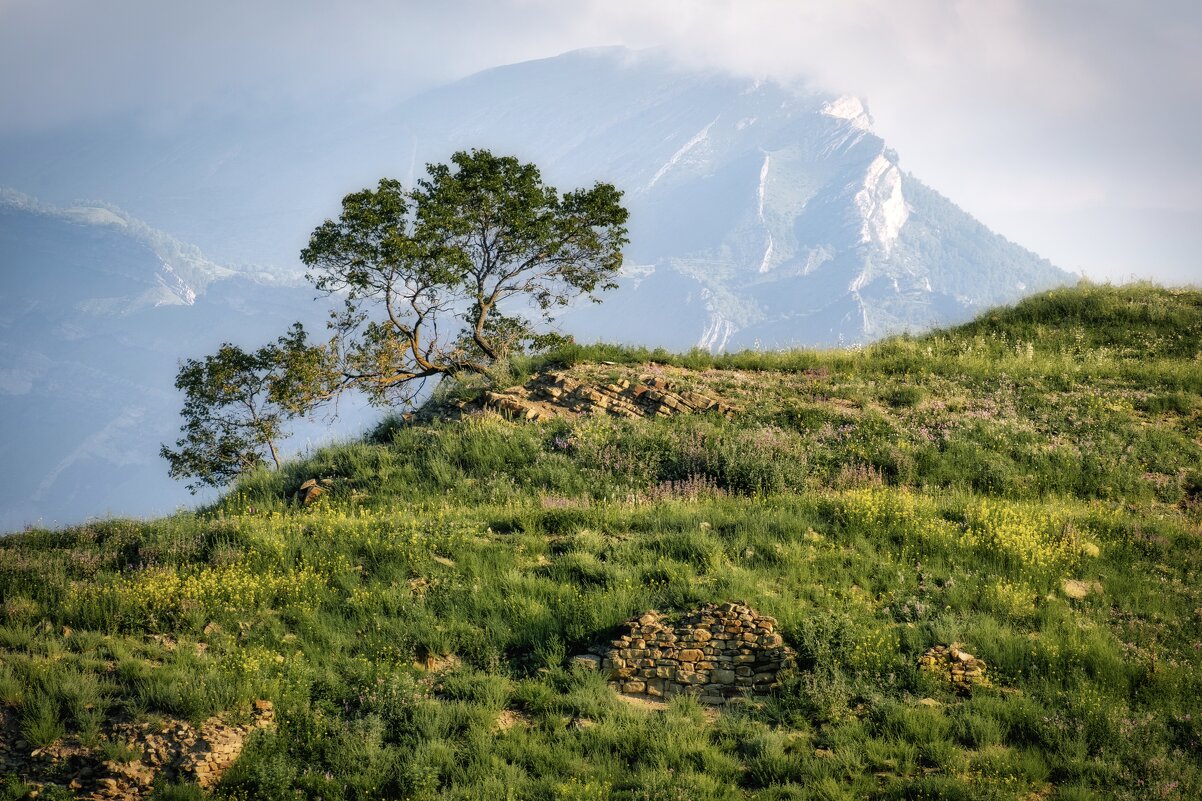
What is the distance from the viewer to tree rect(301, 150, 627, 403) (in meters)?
24.8

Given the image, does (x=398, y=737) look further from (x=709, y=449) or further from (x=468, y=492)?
(x=709, y=449)

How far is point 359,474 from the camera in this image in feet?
52.7

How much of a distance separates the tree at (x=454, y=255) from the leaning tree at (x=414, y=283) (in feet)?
0.15

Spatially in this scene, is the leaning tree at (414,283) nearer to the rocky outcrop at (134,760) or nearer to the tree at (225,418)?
the tree at (225,418)

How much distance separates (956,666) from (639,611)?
3.39 meters

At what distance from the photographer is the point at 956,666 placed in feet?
28.5

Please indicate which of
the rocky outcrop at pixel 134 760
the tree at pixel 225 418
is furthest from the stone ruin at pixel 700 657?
the tree at pixel 225 418

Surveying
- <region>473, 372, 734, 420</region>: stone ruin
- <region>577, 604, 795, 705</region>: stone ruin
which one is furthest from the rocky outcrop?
<region>473, 372, 734, 420</region>: stone ruin

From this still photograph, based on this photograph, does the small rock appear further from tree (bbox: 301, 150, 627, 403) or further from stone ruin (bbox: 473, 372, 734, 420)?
tree (bbox: 301, 150, 627, 403)

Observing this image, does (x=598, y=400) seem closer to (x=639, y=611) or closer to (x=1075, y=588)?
(x=639, y=611)

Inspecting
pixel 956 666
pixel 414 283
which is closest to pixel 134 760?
pixel 956 666

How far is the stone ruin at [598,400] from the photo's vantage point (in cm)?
1811

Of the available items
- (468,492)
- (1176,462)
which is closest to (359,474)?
(468,492)

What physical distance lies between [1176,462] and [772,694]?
11614mm
